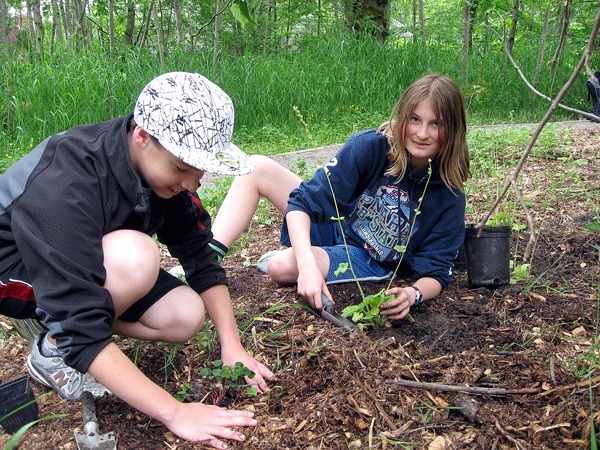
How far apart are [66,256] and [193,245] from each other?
0.64 meters

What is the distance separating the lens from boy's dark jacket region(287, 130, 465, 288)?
267cm

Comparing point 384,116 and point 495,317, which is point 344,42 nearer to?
point 384,116

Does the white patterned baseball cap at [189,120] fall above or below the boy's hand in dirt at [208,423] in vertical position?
above

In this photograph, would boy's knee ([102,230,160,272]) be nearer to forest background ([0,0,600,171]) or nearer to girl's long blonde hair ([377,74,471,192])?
girl's long blonde hair ([377,74,471,192])

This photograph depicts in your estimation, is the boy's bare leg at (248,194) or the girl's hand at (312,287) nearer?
the girl's hand at (312,287)

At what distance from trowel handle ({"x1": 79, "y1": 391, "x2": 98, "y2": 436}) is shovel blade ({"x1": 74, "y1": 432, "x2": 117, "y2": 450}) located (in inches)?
1.0

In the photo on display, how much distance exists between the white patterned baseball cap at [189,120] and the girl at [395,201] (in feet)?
2.79

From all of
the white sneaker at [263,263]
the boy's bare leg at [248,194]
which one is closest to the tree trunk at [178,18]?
the boy's bare leg at [248,194]

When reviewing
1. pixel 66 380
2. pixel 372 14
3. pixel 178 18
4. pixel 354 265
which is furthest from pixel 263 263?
pixel 372 14

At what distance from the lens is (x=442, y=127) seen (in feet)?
8.41

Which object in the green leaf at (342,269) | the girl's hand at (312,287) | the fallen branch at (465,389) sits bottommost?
the fallen branch at (465,389)

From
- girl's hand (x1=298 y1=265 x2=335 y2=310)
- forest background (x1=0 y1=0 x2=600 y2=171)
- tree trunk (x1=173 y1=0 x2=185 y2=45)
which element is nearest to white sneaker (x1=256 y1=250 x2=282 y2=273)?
girl's hand (x1=298 y1=265 x2=335 y2=310)

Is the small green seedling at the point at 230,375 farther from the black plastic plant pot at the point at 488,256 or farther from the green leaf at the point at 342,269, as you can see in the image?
the black plastic plant pot at the point at 488,256

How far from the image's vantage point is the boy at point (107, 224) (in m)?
1.63
